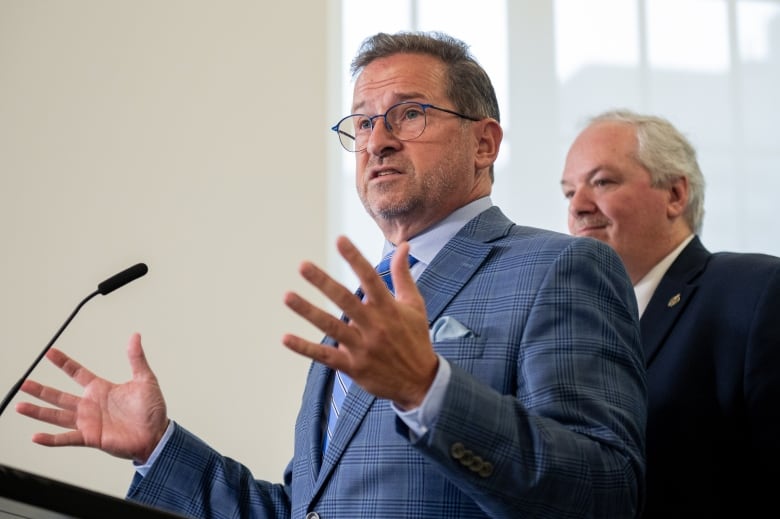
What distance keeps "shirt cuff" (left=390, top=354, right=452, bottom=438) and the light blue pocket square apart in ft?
1.13

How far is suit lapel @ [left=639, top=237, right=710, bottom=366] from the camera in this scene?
7.38 feet

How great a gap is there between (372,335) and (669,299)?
1.38 m

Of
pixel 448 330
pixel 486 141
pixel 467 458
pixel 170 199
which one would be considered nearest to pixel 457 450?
pixel 467 458

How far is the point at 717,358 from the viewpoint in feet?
6.98

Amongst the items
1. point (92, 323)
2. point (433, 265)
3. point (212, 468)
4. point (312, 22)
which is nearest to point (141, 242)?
point (92, 323)

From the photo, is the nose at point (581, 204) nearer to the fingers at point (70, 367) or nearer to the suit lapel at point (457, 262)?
the suit lapel at point (457, 262)

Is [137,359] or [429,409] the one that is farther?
[137,359]

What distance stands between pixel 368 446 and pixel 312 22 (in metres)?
2.74

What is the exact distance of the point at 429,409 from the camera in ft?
3.94

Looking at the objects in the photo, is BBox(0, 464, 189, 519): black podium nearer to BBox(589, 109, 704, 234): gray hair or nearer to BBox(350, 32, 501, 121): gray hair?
BBox(350, 32, 501, 121): gray hair

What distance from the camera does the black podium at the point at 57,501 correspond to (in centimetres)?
92

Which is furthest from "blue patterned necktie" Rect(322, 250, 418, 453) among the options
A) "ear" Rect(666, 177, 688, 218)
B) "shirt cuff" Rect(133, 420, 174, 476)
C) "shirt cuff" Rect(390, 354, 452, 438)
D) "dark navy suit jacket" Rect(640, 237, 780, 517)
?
"ear" Rect(666, 177, 688, 218)

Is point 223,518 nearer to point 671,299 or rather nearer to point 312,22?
point 671,299

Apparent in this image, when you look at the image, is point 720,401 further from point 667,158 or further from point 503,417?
point 503,417
